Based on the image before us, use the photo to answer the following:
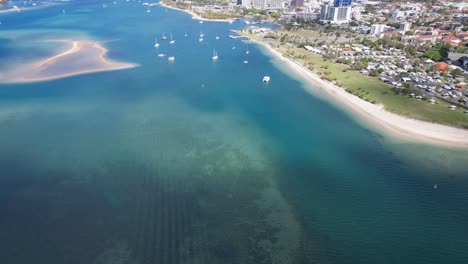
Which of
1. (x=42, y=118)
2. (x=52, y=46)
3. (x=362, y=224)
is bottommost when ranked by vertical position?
(x=362, y=224)

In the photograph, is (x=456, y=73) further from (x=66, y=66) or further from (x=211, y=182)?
(x=66, y=66)

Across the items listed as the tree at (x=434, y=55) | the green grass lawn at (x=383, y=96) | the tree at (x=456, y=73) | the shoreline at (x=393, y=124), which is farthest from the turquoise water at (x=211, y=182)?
the tree at (x=434, y=55)

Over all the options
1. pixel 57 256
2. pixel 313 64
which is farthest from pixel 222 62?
pixel 57 256

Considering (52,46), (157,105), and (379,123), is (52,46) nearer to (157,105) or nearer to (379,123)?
(157,105)

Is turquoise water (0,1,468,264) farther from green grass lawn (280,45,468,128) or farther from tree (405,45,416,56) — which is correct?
tree (405,45,416,56)

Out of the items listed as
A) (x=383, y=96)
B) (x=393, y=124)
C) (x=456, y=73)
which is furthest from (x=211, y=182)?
(x=456, y=73)

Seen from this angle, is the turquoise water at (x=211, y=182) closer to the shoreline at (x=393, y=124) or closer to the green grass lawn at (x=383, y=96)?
the shoreline at (x=393, y=124)

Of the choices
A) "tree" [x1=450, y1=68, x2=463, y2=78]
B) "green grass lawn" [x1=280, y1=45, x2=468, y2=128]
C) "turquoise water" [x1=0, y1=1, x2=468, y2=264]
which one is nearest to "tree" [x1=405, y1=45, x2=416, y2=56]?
"tree" [x1=450, y1=68, x2=463, y2=78]
